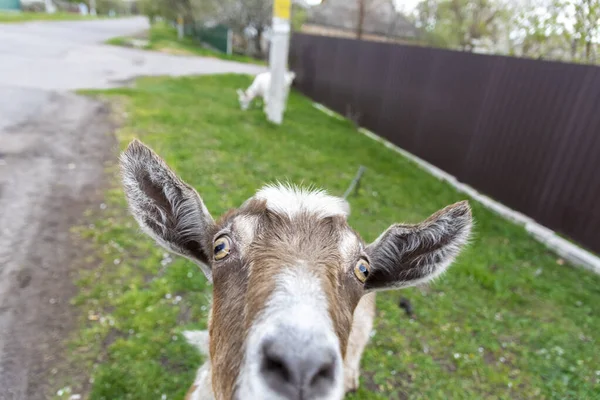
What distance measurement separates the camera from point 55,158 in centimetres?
875

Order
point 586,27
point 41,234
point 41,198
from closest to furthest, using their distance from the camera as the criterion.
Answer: point 41,234
point 41,198
point 586,27

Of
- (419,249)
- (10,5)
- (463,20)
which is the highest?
(463,20)

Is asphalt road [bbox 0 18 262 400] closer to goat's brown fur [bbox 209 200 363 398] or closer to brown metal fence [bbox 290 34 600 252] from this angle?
goat's brown fur [bbox 209 200 363 398]

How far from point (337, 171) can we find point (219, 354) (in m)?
8.83

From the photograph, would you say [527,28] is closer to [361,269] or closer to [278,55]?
[278,55]

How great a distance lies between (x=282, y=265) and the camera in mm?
2029

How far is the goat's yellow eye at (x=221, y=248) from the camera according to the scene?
2375 millimetres

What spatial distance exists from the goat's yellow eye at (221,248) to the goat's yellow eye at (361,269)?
799mm

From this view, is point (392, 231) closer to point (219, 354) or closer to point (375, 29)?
point (219, 354)

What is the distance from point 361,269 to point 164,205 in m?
1.40

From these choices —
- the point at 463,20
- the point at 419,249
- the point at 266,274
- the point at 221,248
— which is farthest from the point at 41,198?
the point at 463,20

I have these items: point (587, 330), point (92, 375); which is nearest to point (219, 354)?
point (92, 375)

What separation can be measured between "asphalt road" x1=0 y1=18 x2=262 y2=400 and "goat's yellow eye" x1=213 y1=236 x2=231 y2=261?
115 inches

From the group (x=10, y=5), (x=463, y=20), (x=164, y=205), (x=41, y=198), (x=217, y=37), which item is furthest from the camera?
(x=10, y=5)
